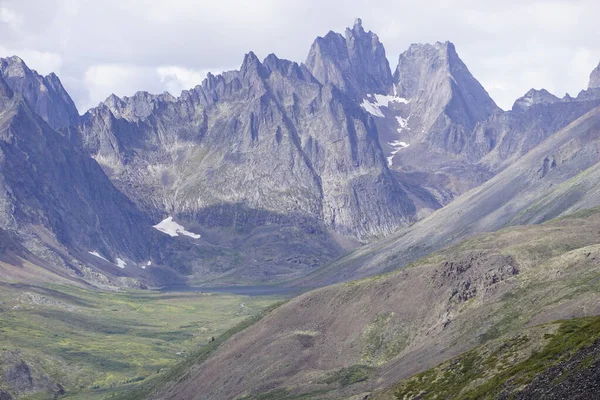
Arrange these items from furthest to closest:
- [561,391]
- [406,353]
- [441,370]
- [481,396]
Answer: [406,353], [441,370], [481,396], [561,391]

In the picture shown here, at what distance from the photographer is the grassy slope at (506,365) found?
11494cm

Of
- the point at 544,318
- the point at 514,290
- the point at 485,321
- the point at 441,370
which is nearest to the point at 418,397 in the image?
the point at 441,370

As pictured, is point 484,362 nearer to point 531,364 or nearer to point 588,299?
point 531,364

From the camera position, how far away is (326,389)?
193 meters

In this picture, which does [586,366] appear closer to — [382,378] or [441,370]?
[441,370]

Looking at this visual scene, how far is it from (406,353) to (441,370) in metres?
51.9

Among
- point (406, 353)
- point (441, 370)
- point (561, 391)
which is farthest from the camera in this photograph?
point (406, 353)

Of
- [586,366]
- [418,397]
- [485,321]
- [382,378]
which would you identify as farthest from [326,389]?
[586,366]

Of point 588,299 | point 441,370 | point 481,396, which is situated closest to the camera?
point 481,396

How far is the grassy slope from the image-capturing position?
377 feet

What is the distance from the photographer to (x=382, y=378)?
18175 cm

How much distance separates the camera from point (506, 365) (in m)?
129

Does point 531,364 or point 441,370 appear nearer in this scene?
point 531,364

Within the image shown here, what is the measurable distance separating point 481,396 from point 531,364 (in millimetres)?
9182
